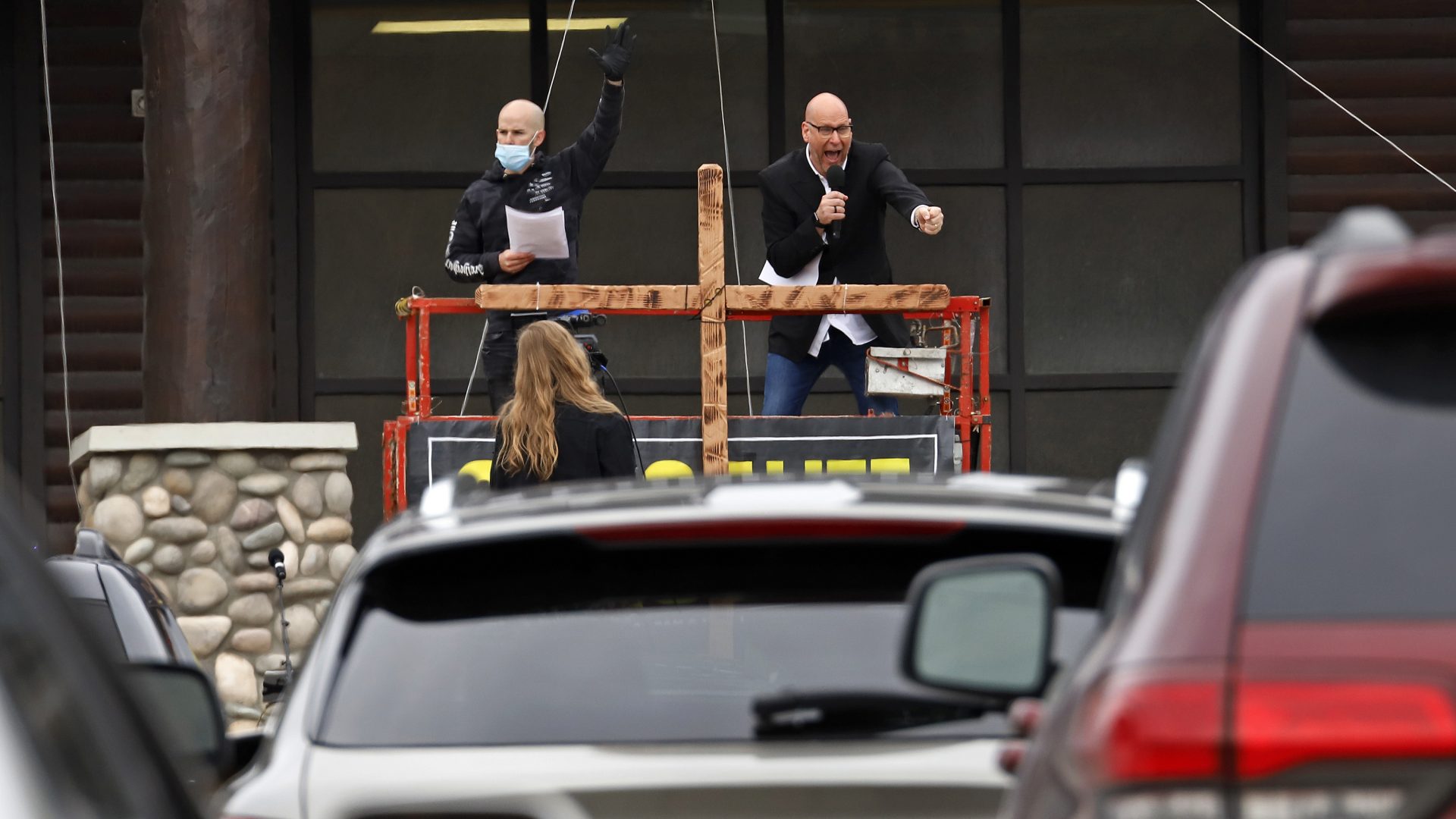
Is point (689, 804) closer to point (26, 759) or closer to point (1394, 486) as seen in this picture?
point (1394, 486)

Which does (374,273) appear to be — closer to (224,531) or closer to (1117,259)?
(224,531)

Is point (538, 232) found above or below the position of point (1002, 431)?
above

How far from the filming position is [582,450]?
7.58 meters

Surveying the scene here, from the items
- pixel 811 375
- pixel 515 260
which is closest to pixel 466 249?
pixel 515 260

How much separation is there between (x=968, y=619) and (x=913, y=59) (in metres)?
10.9

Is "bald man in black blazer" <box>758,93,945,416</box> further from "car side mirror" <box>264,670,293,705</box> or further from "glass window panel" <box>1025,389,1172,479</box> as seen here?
"glass window panel" <box>1025,389,1172,479</box>

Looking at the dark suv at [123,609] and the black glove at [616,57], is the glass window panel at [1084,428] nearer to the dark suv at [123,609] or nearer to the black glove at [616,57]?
the black glove at [616,57]

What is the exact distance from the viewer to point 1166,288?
43.7ft

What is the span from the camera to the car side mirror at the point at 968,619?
245 centimetres

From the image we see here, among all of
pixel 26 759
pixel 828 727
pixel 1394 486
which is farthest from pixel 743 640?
pixel 26 759

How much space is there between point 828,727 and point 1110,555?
0.51 meters

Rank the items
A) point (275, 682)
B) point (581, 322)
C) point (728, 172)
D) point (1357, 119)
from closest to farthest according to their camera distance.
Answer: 1. point (275, 682)
2. point (581, 322)
3. point (1357, 119)
4. point (728, 172)

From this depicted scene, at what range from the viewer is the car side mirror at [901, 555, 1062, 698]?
2449 millimetres

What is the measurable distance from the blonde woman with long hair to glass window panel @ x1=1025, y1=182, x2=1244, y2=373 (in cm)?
613
